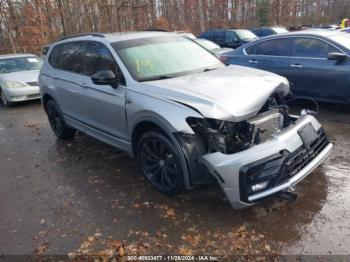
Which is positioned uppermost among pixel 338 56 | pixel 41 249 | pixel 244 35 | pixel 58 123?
pixel 338 56

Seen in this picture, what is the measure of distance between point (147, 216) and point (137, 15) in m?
31.6

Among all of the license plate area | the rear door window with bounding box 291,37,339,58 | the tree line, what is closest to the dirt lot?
the license plate area

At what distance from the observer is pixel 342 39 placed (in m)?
6.08

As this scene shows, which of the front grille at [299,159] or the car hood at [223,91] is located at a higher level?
the car hood at [223,91]

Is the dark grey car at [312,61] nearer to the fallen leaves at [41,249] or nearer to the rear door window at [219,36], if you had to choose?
the fallen leaves at [41,249]

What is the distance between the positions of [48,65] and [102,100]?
87.1 inches

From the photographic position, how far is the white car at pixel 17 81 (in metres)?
9.40

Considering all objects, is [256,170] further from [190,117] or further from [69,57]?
[69,57]

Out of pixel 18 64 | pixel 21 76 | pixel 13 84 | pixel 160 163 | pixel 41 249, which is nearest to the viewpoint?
pixel 41 249

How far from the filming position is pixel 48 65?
19.3 ft

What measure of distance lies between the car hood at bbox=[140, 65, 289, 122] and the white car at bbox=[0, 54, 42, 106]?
695 centimetres

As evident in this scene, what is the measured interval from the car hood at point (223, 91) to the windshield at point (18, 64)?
8.04 m

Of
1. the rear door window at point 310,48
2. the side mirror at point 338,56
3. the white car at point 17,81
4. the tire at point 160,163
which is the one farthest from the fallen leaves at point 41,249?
the white car at point 17,81

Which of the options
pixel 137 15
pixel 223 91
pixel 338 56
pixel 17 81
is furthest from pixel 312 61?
pixel 137 15
